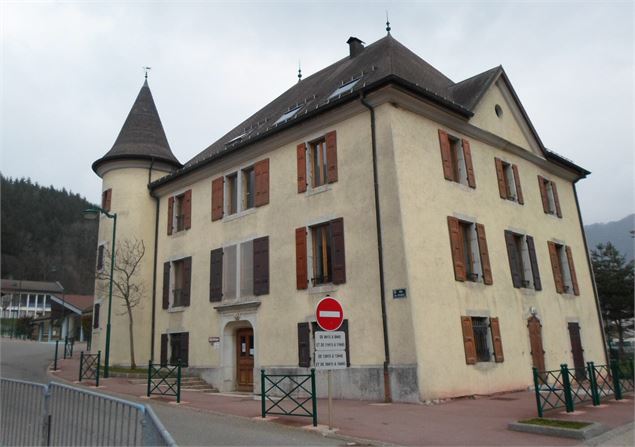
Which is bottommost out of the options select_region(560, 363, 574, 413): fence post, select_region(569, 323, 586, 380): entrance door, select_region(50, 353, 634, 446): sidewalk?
select_region(50, 353, 634, 446): sidewalk

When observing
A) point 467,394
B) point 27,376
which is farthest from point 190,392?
point 467,394

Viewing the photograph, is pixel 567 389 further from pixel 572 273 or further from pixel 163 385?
pixel 163 385

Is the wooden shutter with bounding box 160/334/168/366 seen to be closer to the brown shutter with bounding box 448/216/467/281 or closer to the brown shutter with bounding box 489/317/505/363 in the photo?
the brown shutter with bounding box 448/216/467/281

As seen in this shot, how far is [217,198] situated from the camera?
62.0 ft

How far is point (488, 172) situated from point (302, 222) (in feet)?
21.8

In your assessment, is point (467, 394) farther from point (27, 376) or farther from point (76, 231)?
point (76, 231)

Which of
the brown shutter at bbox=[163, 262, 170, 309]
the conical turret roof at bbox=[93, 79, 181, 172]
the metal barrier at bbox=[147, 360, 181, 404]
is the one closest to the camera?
the metal barrier at bbox=[147, 360, 181, 404]

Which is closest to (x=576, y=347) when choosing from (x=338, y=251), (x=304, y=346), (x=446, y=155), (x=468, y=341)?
(x=468, y=341)

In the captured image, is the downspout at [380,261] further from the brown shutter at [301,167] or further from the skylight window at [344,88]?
the brown shutter at [301,167]

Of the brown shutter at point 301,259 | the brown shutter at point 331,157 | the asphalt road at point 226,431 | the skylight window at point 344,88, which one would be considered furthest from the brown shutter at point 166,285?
the skylight window at point 344,88

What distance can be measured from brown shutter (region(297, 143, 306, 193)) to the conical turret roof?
9.46 metres

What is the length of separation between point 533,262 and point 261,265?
937 cm

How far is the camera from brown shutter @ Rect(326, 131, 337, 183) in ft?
49.3

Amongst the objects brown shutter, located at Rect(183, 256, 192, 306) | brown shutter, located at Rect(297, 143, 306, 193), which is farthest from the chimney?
brown shutter, located at Rect(183, 256, 192, 306)
